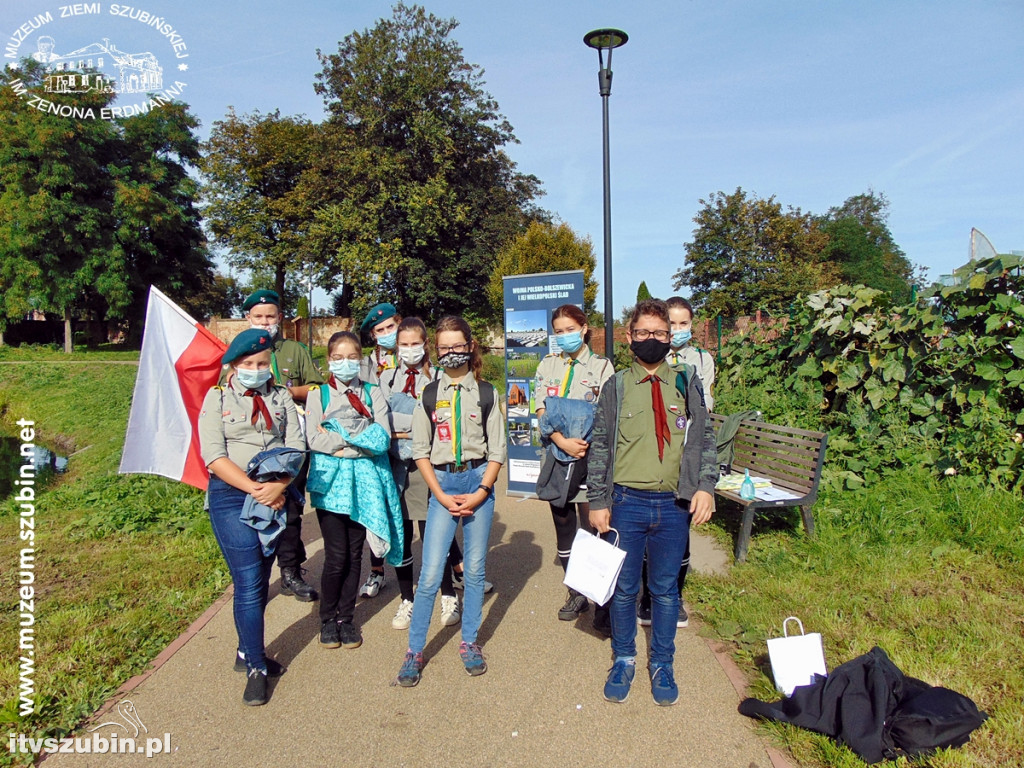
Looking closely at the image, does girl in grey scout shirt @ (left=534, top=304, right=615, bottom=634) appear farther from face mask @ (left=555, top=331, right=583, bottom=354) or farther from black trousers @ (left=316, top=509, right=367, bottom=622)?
black trousers @ (left=316, top=509, right=367, bottom=622)

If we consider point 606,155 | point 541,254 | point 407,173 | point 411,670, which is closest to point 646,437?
point 411,670

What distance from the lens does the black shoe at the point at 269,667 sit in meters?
3.55

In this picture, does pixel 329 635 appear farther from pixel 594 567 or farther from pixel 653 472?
pixel 653 472

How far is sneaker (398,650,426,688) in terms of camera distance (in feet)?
11.4

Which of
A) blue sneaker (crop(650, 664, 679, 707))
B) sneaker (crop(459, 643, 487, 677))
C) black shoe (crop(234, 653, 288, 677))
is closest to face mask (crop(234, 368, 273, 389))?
black shoe (crop(234, 653, 288, 677))

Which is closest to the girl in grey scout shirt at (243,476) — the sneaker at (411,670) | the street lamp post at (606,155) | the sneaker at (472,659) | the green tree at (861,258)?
the sneaker at (411,670)

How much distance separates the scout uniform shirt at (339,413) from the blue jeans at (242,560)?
1.85 ft

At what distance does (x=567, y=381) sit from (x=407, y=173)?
2838 cm

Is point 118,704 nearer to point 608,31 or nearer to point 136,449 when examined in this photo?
point 136,449

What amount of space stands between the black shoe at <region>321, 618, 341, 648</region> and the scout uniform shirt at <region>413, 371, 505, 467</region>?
4.02 ft

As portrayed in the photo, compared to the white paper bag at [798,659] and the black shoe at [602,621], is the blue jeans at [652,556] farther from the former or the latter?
the black shoe at [602,621]

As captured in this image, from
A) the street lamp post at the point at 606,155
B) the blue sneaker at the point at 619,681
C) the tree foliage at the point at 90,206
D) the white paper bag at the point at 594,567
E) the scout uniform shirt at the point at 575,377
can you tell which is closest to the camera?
the white paper bag at the point at 594,567

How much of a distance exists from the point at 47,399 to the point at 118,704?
67.4 feet

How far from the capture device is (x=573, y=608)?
4.33 m
